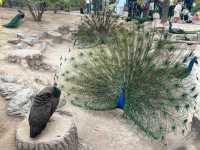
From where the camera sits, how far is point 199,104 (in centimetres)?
741

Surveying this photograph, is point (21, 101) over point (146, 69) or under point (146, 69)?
under

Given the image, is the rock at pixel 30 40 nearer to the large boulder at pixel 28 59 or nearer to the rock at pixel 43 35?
the rock at pixel 43 35

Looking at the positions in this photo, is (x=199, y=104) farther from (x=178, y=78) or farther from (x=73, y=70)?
(x=73, y=70)

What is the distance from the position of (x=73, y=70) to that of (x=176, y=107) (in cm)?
211

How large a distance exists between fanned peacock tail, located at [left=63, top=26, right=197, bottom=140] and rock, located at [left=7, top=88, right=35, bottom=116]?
34.3 inches

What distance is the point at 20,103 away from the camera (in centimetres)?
679

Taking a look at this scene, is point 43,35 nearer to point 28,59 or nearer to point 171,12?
point 28,59

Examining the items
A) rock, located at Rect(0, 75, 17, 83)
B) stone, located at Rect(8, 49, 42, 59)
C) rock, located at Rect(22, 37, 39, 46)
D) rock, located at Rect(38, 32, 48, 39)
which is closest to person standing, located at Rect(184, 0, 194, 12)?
rock, located at Rect(38, 32, 48, 39)

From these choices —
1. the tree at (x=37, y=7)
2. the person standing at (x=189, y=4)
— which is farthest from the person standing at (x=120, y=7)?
the tree at (x=37, y=7)

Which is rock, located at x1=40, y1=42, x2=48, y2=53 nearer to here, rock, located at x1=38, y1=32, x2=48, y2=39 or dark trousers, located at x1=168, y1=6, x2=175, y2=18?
rock, located at x1=38, y1=32, x2=48, y2=39

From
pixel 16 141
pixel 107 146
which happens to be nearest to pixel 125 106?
pixel 107 146

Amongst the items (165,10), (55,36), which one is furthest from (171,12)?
(55,36)

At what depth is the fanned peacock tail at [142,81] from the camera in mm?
6898

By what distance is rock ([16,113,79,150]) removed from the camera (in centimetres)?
538
